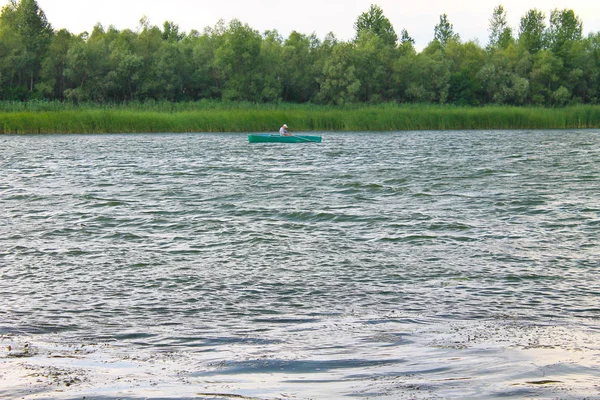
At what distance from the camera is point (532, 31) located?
4035 inches

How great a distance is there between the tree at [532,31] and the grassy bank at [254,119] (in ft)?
145

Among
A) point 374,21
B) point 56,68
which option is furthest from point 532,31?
point 56,68

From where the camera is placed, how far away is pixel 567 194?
18.0m

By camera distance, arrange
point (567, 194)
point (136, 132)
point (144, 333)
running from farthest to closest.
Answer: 1. point (136, 132)
2. point (567, 194)
3. point (144, 333)

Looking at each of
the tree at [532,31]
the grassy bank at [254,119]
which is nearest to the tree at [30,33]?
the grassy bank at [254,119]

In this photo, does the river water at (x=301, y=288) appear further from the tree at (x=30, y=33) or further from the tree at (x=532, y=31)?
the tree at (x=532, y=31)

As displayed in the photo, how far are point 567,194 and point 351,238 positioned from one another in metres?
7.75

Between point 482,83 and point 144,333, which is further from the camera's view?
point 482,83

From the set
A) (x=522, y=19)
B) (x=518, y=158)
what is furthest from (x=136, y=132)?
(x=522, y=19)

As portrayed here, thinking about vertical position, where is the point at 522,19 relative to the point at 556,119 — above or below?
above

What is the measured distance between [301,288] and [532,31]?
10111cm

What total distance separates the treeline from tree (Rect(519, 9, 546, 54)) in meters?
0.36

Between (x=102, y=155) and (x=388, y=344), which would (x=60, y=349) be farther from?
(x=102, y=155)

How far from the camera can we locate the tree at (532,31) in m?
98.4
